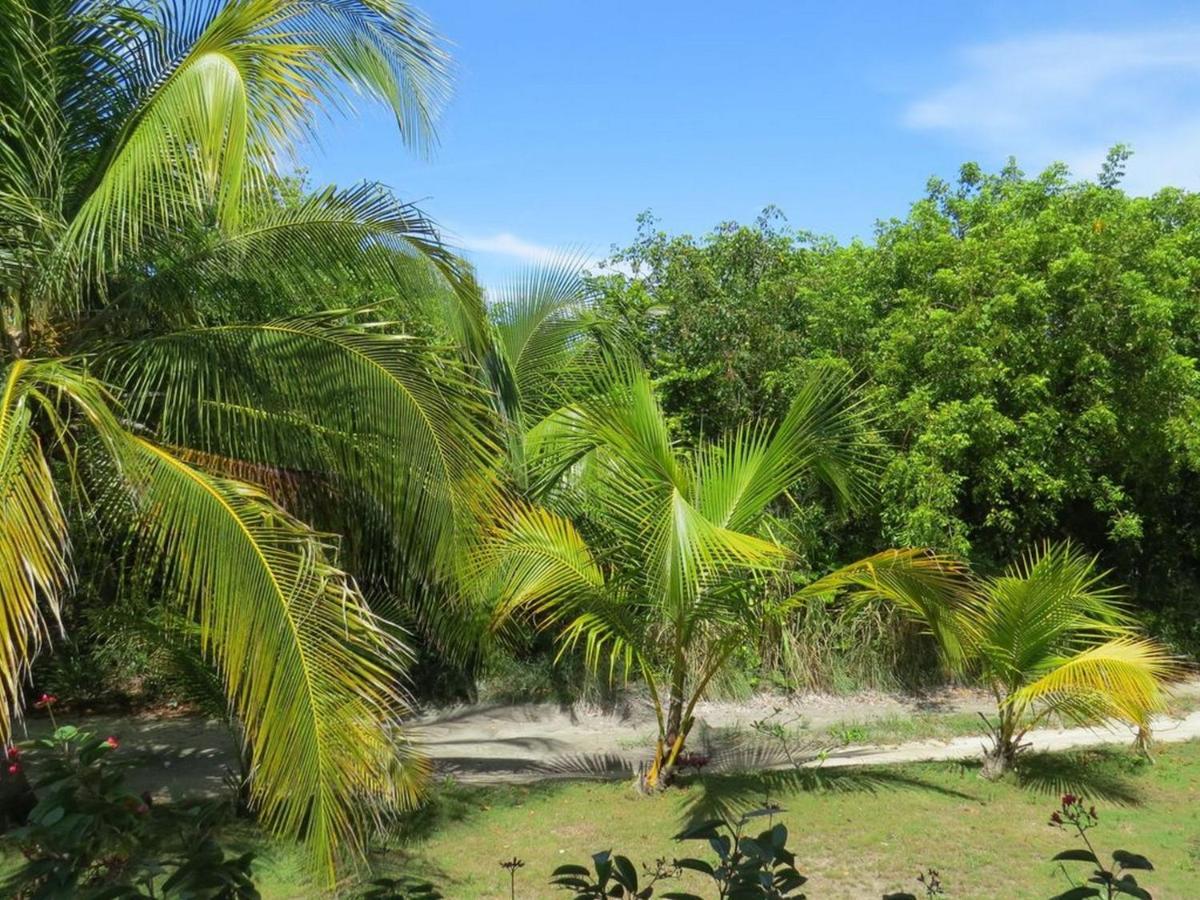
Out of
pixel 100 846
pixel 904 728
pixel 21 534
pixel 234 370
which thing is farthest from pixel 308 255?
pixel 904 728

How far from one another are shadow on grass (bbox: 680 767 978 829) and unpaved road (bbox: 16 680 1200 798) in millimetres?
511

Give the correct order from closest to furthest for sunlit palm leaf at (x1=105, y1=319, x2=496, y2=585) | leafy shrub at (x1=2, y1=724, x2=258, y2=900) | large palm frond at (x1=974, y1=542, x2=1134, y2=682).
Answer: leafy shrub at (x1=2, y1=724, x2=258, y2=900) < sunlit palm leaf at (x1=105, y1=319, x2=496, y2=585) < large palm frond at (x1=974, y1=542, x2=1134, y2=682)

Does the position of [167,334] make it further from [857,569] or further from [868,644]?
[868,644]

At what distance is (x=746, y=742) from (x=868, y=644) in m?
2.19

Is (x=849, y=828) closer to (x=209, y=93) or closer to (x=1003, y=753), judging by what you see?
(x=1003, y=753)

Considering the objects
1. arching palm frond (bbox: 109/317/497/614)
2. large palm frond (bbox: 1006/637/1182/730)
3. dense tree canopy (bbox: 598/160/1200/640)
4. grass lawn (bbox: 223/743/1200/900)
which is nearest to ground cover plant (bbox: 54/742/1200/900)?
grass lawn (bbox: 223/743/1200/900)

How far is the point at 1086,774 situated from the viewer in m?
7.59

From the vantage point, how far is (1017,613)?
743 cm

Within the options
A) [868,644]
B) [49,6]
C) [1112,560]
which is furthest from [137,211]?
[1112,560]

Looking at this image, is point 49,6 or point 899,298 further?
point 899,298

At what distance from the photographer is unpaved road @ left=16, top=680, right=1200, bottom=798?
329 inches

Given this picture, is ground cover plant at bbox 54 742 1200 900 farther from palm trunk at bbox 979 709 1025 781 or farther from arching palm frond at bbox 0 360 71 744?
arching palm frond at bbox 0 360 71 744

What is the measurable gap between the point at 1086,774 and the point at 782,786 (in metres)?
2.18

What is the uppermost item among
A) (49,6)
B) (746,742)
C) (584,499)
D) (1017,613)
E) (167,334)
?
(49,6)
